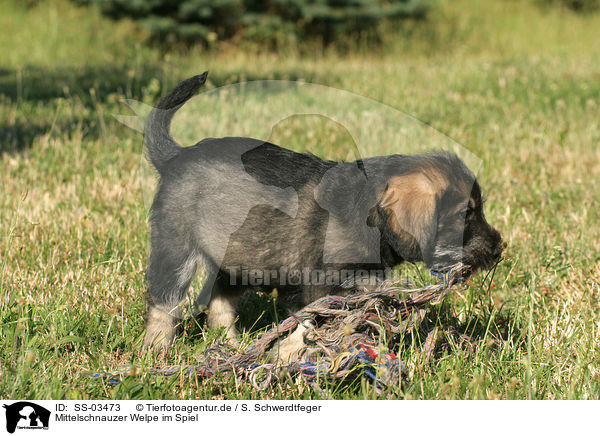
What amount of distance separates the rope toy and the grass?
0.08m

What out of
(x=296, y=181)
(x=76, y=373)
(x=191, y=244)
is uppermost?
(x=296, y=181)

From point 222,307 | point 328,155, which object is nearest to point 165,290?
point 222,307

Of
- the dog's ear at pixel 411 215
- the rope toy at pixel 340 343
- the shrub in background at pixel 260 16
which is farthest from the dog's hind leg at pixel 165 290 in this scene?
the shrub in background at pixel 260 16

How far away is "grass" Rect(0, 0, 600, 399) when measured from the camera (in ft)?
8.55

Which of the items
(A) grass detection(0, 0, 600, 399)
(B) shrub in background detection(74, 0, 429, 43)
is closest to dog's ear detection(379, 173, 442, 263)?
(A) grass detection(0, 0, 600, 399)

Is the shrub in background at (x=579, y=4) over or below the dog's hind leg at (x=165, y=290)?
over

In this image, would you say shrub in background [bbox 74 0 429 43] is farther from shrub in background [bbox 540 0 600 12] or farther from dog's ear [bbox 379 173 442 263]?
dog's ear [bbox 379 173 442 263]

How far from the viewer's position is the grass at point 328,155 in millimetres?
2605

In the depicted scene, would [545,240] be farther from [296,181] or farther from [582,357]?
[296,181]

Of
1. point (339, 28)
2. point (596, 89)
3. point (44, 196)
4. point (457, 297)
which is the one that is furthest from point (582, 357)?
point (339, 28)

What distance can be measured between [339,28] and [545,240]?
966 cm

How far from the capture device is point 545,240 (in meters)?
4.05
